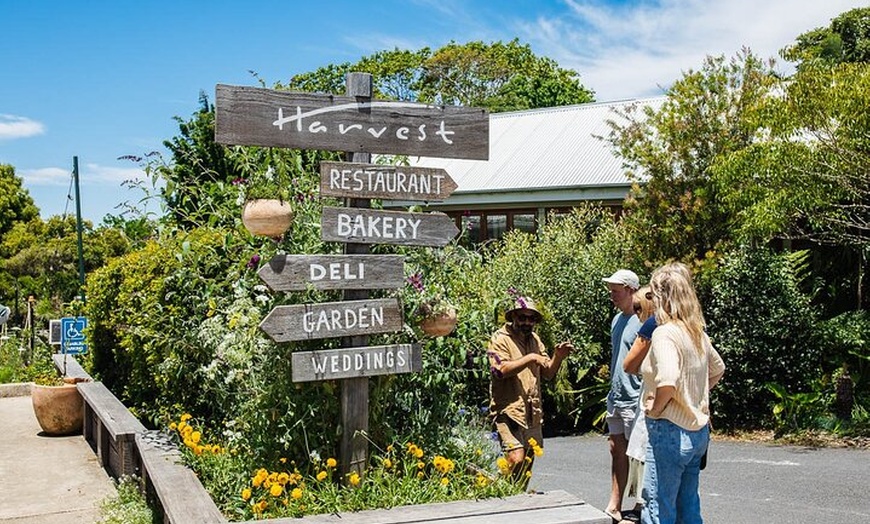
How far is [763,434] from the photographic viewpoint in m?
11.9

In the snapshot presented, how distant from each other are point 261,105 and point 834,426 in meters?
9.51

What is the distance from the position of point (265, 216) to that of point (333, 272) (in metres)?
0.47

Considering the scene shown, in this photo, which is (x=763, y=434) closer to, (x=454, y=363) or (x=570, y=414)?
(x=570, y=414)

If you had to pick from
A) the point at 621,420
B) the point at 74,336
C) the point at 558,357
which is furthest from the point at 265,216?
the point at 74,336

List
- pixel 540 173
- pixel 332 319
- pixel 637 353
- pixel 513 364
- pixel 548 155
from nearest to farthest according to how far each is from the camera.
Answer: pixel 332 319 → pixel 637 353 → pixel 513 364 → pixel 540 173 → pixel 548 155

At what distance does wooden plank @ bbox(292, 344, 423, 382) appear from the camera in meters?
4.80

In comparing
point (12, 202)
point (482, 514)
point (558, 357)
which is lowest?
point (482, 514)

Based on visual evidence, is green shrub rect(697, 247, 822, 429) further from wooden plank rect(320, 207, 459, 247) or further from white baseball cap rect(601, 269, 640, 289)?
wooden plank rect(320, 207, 459, 247)

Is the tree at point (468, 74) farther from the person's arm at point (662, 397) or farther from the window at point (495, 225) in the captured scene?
the person's arm at point (662, 397)

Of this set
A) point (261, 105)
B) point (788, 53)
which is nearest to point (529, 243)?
point (788, 53)

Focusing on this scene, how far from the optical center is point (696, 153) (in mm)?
12727

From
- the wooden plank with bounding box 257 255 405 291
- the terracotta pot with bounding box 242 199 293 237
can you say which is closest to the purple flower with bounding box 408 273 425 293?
the wooden plank with bounding box 257 255 405 291

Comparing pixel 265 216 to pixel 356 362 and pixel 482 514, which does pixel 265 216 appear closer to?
pixel 356 362

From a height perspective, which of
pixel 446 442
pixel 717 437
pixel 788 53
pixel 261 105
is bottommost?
pixel 717 437
